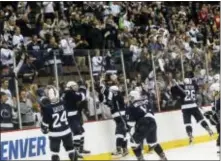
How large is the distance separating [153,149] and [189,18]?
4.96m

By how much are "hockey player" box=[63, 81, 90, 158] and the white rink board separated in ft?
0.45

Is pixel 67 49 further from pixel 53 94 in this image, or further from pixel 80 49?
pixel 53 94

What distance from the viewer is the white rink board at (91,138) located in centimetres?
681

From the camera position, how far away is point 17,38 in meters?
7.75

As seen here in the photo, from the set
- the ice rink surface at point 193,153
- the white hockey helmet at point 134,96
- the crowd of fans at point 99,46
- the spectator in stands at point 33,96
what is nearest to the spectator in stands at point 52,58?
the crowd of fans at point 99,46

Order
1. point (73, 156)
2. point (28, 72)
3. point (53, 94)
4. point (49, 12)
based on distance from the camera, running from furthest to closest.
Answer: point (49, 12) → point (73, 156) → point (28, 72) → point (53, 94)

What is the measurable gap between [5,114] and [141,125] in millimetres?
1814

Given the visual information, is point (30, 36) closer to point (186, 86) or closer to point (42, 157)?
point (42, 157)

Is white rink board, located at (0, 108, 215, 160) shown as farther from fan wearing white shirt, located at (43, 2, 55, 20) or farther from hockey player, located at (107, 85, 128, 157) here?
fan wearing white shirt, located at (43, 2, 55, 20)

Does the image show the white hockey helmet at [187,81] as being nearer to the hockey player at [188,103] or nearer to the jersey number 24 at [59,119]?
the hockey player at [188,103]

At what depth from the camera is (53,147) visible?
22.9 ft

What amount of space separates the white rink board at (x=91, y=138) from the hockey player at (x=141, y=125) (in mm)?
Result: 509

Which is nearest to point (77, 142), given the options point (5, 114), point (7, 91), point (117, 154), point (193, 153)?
point (117, 154)

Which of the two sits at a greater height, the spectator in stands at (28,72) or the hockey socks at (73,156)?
the spectator in stands at (28,72)
